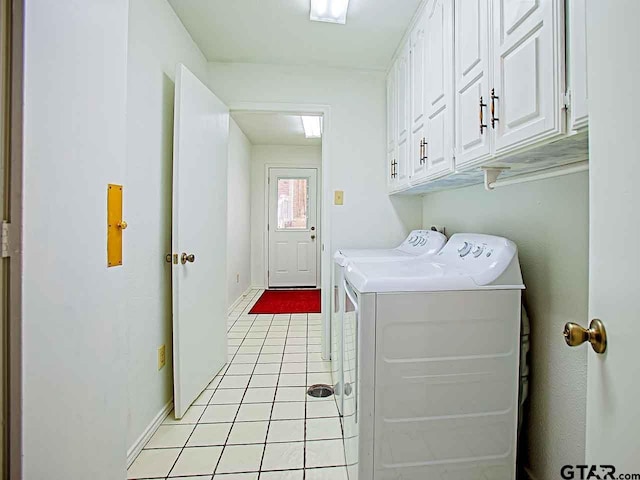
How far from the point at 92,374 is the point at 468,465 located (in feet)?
4.44

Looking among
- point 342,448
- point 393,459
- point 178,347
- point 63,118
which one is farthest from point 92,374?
point 342,448

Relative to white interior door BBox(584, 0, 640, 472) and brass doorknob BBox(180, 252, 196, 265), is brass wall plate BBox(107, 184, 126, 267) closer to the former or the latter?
brass doorknob BBox(180, 252, 196, 265)

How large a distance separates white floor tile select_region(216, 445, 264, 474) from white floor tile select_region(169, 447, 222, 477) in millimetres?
38

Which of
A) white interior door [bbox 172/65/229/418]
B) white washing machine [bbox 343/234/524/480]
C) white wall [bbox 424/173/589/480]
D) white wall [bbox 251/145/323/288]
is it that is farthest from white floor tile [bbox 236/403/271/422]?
white wall [bbox 251/145/323/288]

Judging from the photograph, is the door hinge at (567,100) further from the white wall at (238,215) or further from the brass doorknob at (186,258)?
the white wall at (238,215)

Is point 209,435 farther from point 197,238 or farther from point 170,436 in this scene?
point 197,238

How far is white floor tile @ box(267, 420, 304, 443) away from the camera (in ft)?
5.41

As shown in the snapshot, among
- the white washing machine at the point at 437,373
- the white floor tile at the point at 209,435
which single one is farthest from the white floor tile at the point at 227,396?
the white washing machine at the point at 437,373

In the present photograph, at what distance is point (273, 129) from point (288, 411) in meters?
3.78

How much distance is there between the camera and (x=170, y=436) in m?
1.67

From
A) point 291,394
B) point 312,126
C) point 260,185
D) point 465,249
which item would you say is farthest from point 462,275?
point 260,185

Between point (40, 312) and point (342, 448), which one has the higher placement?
point (40, 312)

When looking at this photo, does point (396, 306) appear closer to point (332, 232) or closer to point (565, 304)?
point (565, 304)

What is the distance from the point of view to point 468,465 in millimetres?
1215
